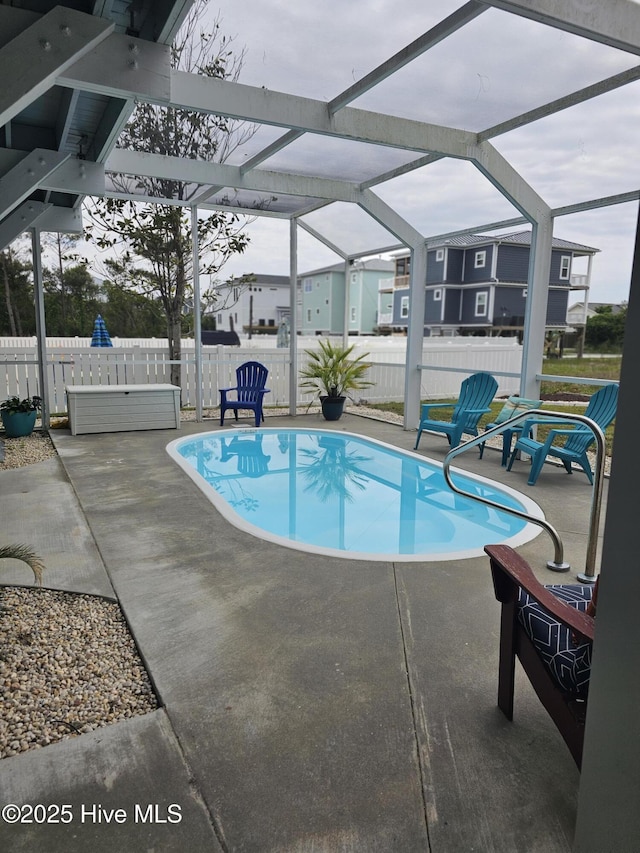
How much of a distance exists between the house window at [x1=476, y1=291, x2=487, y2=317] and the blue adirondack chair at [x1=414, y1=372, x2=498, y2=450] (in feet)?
5.66

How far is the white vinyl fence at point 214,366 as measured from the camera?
31.2 ft

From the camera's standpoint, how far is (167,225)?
10.7 meters

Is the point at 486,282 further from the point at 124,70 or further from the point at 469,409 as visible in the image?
the point at 124,70

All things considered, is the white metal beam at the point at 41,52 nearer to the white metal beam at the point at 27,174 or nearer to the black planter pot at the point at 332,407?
the white metal beam at the point at 27,174

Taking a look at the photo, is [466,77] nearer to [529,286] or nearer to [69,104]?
[529,286]

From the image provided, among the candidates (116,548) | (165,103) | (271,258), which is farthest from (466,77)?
(271,258)

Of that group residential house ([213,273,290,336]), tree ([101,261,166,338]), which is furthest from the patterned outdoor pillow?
residential house ([213,273,290,336])

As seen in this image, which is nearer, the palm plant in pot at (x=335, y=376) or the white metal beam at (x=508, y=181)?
the white metal beam at (x=508, y=181)

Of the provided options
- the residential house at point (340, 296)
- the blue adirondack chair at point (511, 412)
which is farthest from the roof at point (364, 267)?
the blue adirondack chair at point (511, 412)

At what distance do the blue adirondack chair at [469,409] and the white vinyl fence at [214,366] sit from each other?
75.8 inches

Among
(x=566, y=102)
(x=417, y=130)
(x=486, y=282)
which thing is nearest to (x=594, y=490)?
(x=566, y=102)

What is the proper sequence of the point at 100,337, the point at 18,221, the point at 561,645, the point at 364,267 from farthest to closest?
1. the point at 364,267
2. the point at 100,337
3. the point at 18,221
4. the point at 561,645

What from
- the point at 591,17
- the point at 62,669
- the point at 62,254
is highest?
the point at 591,17

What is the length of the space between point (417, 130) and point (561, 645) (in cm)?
520
